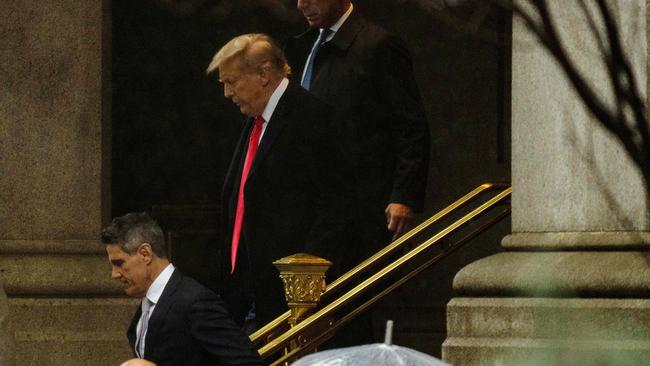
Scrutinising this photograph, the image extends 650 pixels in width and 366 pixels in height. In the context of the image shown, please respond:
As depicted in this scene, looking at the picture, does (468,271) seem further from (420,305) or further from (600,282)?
(420,305)

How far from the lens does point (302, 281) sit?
970cm

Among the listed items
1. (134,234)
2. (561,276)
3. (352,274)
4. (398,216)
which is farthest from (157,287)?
(398,216)

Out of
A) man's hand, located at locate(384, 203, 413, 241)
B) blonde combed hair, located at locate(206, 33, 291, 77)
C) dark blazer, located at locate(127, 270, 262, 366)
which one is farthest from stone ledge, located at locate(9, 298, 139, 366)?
dark blazer, located at locate(127, 270, 262, 366)

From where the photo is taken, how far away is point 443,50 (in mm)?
13945

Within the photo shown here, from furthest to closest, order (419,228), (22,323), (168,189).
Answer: (168,189)
(22,323)
(419,228)

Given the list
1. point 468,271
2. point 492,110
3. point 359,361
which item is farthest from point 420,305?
point 359,361

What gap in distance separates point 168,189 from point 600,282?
6.00m

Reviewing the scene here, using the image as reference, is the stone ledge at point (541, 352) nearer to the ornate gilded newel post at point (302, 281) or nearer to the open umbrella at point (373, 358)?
the ornate gilded newel post at point (302, 281)

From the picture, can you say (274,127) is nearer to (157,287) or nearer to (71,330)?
(157,287)

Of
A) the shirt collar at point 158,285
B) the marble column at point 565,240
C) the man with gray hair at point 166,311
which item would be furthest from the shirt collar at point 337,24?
the shirt collar at point 158,285

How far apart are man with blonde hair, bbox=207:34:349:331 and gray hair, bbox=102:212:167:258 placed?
52.2 inches

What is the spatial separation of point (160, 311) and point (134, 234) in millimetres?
414

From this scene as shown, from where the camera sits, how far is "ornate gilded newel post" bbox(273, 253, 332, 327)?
9602mm

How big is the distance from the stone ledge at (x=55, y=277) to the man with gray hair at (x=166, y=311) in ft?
9.28
